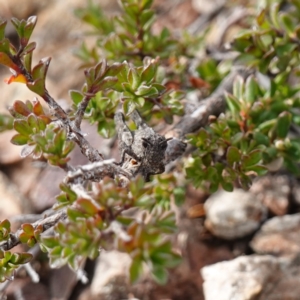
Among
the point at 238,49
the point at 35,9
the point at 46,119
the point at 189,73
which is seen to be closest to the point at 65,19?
the point at 35,9

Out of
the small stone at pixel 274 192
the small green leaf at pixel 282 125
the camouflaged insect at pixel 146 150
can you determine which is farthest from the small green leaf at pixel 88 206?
the small stone at pixel 274 192

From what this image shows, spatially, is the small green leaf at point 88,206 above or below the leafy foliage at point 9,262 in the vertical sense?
above

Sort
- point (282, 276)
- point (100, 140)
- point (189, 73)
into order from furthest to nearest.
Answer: point (100, 140) < point (189, 73) < point (282, 276)

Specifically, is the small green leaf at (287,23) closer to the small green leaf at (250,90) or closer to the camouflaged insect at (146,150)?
the small green leaf at (250,90)

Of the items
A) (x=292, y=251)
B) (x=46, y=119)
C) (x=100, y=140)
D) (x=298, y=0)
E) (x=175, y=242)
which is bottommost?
(x=292, y=251)

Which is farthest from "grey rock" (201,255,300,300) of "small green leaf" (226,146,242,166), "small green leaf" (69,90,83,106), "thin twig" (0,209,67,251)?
"small green leaf" (69,90,83,106)

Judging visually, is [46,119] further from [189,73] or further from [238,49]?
[189,73]

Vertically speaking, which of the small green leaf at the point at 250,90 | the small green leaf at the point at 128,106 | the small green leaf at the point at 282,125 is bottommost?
the small green leaf at the point at 282,125

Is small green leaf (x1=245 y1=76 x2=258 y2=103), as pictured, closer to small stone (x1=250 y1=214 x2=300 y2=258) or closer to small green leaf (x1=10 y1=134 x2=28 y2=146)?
small stone (x1=250 y1=214 x2=300 y2=258)
